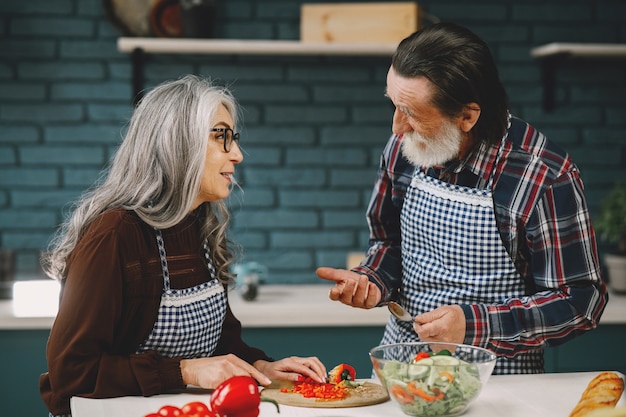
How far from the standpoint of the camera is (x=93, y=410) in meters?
1.55

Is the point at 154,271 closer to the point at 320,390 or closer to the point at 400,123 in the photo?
the point at 320,390

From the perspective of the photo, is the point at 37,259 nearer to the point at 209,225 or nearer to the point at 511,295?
the point at 209,225

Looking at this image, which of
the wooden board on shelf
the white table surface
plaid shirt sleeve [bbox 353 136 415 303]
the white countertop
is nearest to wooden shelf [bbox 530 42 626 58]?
the wooden board on shelf

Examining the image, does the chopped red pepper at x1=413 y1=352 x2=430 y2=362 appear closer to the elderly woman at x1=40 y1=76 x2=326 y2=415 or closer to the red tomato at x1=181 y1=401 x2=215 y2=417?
the elderly woman at x1=40 y1=76 x2=326 y2=415

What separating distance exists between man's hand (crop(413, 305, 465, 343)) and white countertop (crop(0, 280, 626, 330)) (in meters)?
1.03

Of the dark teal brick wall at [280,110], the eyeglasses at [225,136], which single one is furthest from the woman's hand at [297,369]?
the dark teal brick wall at [280,110]

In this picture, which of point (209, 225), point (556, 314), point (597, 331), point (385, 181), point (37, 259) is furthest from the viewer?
point (37, 259)

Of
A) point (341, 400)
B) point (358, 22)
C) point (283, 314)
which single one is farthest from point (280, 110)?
point (341, 400)

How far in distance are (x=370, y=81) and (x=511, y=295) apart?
154cm

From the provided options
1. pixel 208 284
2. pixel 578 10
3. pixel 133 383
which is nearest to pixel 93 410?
pixel 133 383

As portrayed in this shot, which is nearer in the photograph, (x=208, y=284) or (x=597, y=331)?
(x=208, y=284)

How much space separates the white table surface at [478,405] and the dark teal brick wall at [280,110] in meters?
1.64

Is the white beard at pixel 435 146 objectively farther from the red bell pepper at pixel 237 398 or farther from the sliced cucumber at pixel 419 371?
the red bell pepper at pixel 237 398

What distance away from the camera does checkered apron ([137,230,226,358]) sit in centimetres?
178
